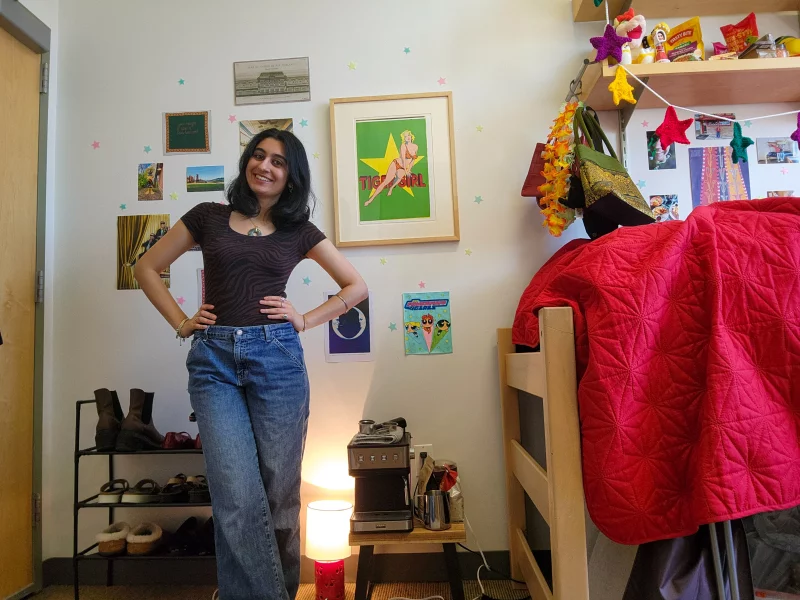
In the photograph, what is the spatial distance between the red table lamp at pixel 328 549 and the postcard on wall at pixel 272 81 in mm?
1454

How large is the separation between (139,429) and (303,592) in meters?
0.76

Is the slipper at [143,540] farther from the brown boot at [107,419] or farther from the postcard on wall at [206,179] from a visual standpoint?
the postcard on wall at [206,179]

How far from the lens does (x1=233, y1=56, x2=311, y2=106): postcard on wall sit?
2023 millimetres

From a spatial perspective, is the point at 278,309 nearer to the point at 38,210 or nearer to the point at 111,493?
the point at 111,493

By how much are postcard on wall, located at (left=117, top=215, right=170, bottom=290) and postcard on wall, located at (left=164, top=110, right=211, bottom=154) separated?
264 millimetres

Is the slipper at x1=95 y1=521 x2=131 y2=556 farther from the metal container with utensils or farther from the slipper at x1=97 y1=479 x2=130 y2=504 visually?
the metal container with utensils

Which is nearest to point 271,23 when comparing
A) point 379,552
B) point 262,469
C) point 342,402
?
point 342,402

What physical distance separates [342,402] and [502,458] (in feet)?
1.93

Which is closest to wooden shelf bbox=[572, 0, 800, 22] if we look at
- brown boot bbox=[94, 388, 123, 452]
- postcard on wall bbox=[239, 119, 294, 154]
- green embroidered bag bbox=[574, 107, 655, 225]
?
green embroidered bag bbox=[574, 107, 655, 225]

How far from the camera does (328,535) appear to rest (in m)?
1.66

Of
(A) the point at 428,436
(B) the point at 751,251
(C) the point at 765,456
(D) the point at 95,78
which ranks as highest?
(D) the point at 95,78

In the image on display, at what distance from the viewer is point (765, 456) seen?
3.09 feet

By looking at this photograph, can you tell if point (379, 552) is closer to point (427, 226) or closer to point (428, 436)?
point (428, 436)

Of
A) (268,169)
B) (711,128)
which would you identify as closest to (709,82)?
(711,128)
